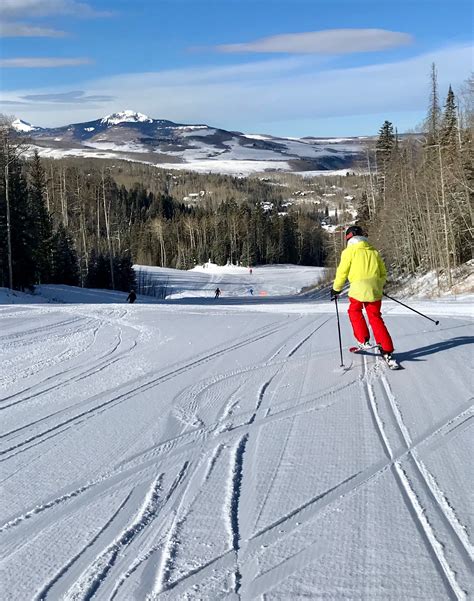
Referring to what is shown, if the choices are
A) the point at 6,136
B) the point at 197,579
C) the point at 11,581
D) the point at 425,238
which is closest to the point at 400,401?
the point at 197,579

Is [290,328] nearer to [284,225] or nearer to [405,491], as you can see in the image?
[405,491]

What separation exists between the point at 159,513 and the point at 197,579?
0.76 meters

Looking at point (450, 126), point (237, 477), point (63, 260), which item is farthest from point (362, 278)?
point (63, 260)

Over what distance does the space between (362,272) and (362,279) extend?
0.09 metres

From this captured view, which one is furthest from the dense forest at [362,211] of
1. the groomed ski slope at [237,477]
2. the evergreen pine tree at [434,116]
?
the groomed ski slope at [237,477]

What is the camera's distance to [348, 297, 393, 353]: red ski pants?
7.50 meters

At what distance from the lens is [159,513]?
3654mm

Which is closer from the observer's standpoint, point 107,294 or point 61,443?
point 61,443

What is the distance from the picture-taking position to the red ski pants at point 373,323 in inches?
295

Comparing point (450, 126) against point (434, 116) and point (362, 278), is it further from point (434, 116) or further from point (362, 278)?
point (362, 278)

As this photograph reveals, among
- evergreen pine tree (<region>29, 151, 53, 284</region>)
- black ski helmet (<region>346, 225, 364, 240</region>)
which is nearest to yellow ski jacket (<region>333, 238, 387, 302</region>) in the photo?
black ski helmet (<region>346, 225, 364, 240</region>)

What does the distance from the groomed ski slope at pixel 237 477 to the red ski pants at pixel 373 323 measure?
33 cm

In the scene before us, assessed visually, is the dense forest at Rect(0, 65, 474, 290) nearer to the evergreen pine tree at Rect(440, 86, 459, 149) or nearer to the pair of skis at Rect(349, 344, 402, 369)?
the evergreen pine tree at Rect(440, 86, 459, 149)

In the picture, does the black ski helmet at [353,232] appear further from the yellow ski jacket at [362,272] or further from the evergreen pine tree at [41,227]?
the evergreen pine tree at [41,227]
